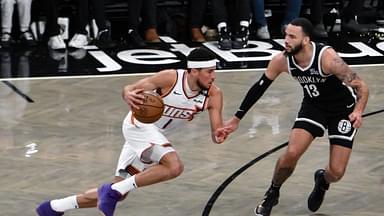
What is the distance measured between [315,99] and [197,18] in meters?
5.85

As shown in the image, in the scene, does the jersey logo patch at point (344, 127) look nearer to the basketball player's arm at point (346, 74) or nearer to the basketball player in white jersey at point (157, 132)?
the basketball player's arm at point (346, 74)

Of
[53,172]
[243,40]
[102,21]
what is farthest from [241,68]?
[53,172]

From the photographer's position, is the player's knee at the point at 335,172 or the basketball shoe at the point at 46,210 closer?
the basketball shoe at the point at 46,210

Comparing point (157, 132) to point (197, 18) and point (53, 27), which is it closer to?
point (53, 27)

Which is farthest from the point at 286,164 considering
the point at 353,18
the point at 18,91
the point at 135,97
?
the point at 353,18

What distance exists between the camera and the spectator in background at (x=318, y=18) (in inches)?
549

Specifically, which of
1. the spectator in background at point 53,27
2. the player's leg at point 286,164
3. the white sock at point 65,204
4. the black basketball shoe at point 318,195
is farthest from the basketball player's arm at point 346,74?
the spectator in background at point 53,27

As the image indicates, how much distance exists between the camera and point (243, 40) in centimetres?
1366

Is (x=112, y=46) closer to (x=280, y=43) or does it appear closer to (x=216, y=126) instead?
(x=280, y=43)

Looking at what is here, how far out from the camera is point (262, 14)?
1395 centimetres

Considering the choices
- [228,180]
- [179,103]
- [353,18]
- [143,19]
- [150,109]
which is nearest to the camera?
[150,109]

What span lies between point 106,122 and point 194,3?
11.8 ft

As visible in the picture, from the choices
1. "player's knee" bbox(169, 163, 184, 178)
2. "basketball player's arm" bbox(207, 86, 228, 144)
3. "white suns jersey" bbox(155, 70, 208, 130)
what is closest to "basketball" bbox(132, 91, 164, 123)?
"white suns jersey" bbox(155, 70, 208, 130)

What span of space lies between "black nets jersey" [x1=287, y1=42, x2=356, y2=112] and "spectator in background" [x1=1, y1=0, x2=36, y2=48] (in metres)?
6.01
